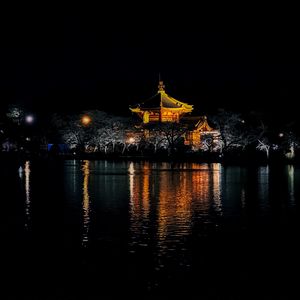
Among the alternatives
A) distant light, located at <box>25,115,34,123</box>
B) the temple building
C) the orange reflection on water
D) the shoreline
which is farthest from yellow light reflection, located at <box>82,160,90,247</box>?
the temple building

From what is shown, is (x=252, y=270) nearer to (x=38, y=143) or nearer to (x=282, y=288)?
(x=282, y=288)

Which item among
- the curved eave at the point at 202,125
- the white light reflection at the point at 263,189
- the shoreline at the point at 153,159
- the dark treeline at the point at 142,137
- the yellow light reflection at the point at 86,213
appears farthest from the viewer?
the curved eave at the point at 202,125

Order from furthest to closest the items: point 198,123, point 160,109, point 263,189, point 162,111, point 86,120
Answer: point 162,111
point 160,109
point 86,120
point 198,123
point 263,189

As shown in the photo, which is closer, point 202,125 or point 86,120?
point 202,125

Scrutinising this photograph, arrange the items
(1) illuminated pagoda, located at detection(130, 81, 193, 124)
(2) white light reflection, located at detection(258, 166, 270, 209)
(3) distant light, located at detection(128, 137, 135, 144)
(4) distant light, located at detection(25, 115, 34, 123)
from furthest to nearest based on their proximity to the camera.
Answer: (1) illuminated pagoda, located at detection(130, 81, 193, 124)
(3) distant light, located at detection(128, 137, 135, 144)
(4) distant light, located at detection(25, 115, 34, 123)
(2) white light reflection, located at detection(258, 166, 270, 209)

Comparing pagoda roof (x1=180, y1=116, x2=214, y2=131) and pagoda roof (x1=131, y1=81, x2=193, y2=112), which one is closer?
pagoda roof (x1=180, y1=116, x2=214, y2=131)

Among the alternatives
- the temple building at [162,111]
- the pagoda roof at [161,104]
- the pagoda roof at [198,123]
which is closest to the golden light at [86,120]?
the temple building at [162,111]

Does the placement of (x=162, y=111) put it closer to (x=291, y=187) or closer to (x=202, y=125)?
(x=202, y=125)

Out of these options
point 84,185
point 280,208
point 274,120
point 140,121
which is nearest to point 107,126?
point 140,121

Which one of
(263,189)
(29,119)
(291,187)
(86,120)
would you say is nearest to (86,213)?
(263,189)

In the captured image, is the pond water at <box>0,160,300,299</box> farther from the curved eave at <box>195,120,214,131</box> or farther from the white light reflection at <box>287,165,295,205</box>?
the curved eave at <box>195,120,214,131</box>

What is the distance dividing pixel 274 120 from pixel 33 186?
32515mm

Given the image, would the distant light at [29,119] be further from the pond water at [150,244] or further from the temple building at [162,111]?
the pond water at [150,244]

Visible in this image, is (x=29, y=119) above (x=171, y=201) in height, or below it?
above
